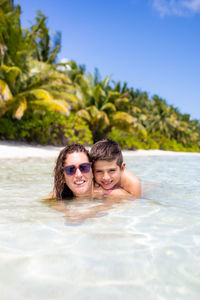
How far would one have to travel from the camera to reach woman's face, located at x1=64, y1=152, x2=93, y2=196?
348 cm

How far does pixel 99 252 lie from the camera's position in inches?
77.7

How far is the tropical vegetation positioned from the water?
39.1 feet

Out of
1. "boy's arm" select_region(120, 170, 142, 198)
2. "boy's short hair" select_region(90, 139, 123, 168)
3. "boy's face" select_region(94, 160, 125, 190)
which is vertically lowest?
"boy's arm" select_region(120, 170, 142, 198)

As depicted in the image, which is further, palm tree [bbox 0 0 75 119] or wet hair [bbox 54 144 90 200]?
palm tree [bbox 0 0 75 119]

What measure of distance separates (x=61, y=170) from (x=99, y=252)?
6.06 ft

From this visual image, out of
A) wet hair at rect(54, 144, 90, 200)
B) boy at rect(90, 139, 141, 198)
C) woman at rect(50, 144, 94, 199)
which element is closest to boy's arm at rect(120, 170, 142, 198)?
boy at rect(90, 139, 141, 198)

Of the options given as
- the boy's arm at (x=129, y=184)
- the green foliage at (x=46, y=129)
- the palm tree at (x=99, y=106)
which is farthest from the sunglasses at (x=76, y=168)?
the palm tree at (x=99, y=106)

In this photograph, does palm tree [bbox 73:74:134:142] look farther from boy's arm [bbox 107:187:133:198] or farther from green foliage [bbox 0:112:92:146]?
boy's arm [bbox 107:187:133:198]

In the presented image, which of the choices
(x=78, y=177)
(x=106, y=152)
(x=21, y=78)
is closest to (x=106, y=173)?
(x=106, y=152)

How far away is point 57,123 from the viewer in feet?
62.2

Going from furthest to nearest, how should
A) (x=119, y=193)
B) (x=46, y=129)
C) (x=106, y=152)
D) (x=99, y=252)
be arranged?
(x=46, y=129) < (x=119, y=193) < (x=106, y=152) < (x=99, y=252)

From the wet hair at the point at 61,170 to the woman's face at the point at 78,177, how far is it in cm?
7

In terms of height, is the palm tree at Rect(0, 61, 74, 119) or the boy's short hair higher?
the palm tree at Rect(0, 61, 74, 119)

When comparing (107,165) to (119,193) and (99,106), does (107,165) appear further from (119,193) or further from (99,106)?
(99,106)
